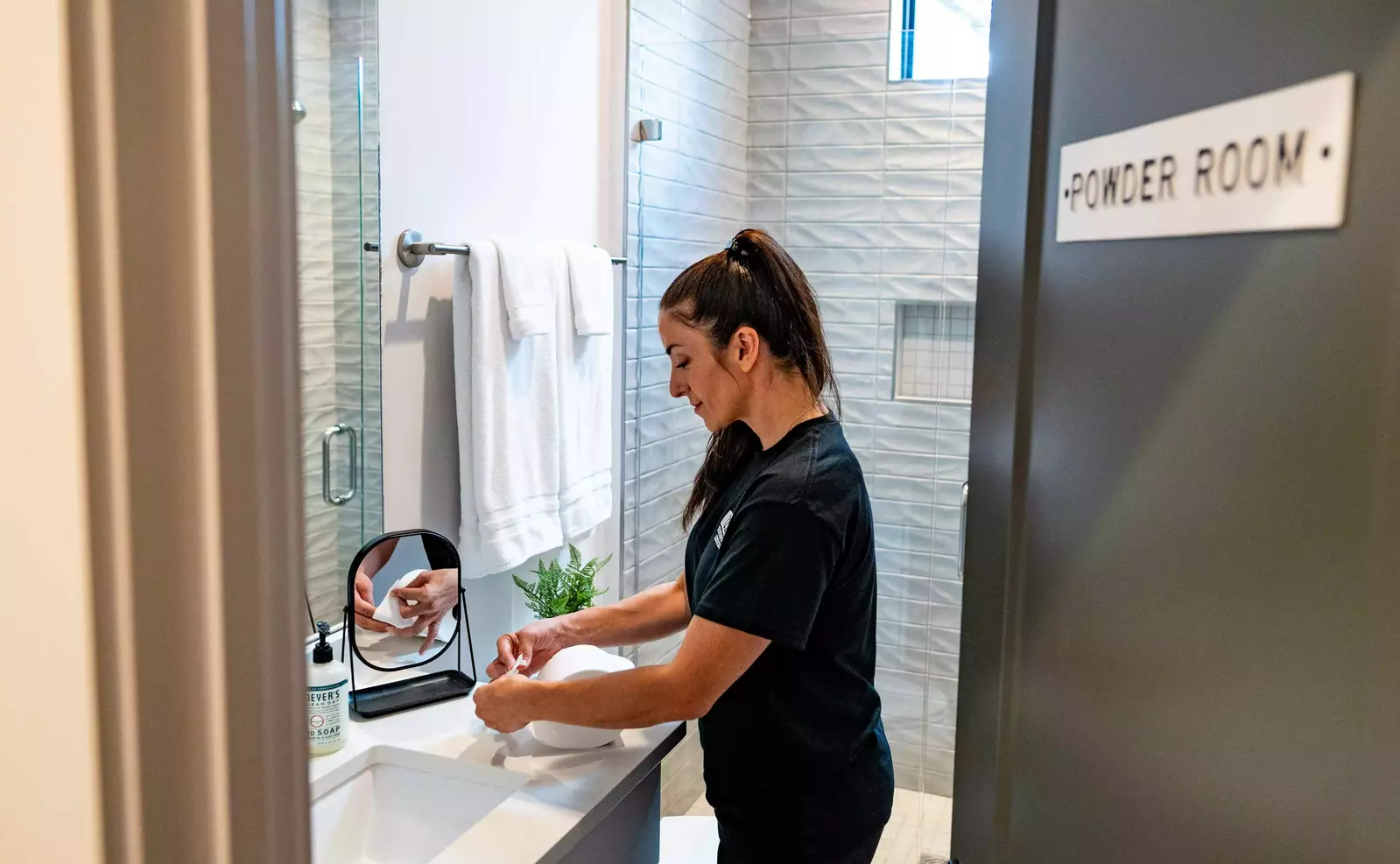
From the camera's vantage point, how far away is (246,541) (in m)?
0.48

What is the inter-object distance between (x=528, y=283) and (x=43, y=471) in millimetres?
1374

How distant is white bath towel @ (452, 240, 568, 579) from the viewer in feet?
5.67

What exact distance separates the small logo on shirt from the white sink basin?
39 centimetres

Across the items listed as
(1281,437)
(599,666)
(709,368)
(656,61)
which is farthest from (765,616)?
(656,61)

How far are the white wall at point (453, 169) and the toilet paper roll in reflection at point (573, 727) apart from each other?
0.39 metres

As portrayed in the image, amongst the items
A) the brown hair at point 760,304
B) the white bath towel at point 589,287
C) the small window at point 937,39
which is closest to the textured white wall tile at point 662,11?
the small window at point 937,39

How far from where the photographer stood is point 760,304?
1.53 m

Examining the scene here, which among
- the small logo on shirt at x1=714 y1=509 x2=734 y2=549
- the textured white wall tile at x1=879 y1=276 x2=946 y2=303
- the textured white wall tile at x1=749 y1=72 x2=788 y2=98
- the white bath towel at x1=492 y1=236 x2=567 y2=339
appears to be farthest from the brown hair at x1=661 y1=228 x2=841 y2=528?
the textured white wall tile at x1=749 y1=72 x2=788 y2=98

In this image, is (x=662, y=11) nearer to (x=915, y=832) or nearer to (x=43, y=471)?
(x=915, y=832)

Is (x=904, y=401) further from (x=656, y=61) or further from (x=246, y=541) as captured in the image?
(x=246, y=541)

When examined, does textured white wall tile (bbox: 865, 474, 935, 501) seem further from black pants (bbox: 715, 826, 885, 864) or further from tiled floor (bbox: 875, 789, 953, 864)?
black pants (bbox: 715, 826, 885, 864)

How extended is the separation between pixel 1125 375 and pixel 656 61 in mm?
2143

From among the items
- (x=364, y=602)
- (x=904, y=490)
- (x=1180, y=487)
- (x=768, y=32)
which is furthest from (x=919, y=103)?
(x=1180, y=487)

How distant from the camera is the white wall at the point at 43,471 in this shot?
1.37 feet
